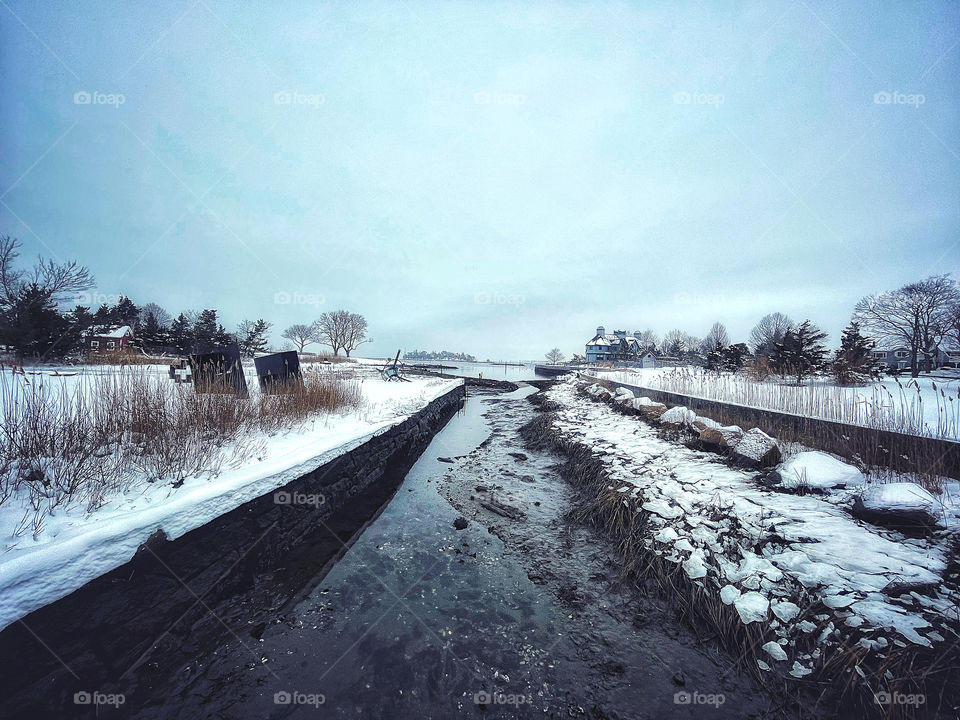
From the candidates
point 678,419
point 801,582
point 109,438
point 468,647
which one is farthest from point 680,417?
point 109,438

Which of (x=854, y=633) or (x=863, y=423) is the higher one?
(x=863, y=423)

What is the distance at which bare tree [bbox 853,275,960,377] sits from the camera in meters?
19.0

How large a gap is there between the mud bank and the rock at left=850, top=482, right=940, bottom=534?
213 inches

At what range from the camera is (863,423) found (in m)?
4.85

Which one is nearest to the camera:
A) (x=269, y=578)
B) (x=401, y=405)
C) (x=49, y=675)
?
(x=49, y=675)

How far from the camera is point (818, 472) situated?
12.3ft

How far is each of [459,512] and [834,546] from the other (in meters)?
4.09

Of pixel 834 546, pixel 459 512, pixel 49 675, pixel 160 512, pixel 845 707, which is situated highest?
pixel 160 512

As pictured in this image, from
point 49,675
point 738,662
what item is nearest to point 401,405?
point 49,675

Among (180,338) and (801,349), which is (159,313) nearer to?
(180,338)

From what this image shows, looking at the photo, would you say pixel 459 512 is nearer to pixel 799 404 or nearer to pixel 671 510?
pixel 671 510

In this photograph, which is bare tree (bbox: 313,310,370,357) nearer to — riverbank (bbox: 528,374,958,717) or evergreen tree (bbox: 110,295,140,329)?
evergreen tree (bbox: 110,295,140,329)

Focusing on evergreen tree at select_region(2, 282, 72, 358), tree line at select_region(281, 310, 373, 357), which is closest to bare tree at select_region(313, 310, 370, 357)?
tree line at select_region(281, 310, 373, 357)

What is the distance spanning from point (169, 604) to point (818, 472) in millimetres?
6344
